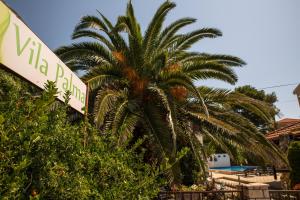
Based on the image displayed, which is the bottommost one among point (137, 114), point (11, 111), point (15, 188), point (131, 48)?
point (15, 188)

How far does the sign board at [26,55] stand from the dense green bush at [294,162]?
10.8m

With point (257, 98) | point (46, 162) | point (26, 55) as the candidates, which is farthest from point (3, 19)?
point (257, 98)

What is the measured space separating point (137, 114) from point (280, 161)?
4671 mm

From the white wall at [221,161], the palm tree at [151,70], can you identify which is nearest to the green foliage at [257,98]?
the white wall at [221,161]

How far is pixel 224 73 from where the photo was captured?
7.86 metres

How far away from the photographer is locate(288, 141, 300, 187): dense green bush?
407 inches

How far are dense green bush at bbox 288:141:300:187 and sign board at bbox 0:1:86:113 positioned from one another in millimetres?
10776

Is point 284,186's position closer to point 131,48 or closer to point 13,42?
point 131,48

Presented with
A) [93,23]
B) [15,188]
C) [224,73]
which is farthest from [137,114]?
[15,188]

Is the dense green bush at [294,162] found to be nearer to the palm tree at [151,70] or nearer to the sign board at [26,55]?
the palm tree at [151,70]

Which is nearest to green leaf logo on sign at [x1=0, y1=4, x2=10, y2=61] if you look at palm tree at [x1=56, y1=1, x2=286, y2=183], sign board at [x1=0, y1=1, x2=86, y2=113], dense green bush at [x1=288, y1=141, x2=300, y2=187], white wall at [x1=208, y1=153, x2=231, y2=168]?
sign board at [x1=0, y1=1, x2=86, y2=113]

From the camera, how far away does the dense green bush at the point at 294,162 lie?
1033 centimetres

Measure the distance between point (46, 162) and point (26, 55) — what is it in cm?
82

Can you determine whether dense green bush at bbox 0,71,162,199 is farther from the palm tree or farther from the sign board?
the palm tree
